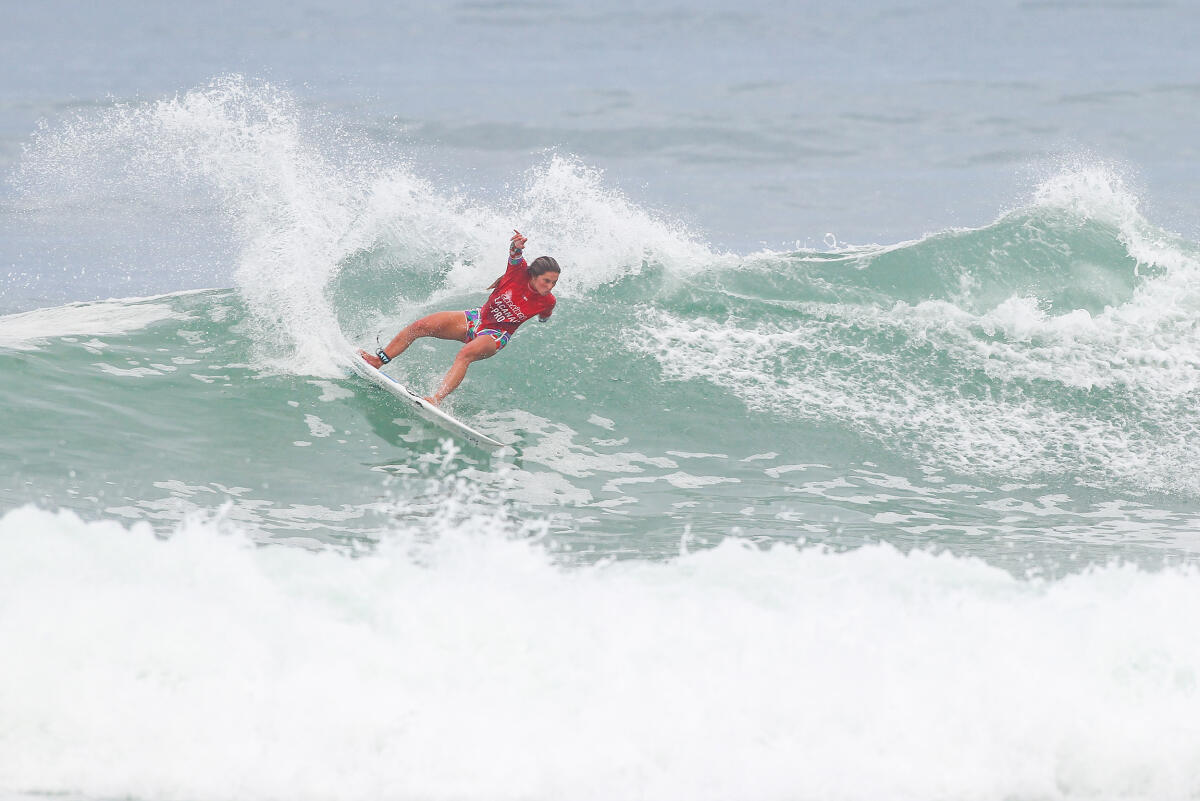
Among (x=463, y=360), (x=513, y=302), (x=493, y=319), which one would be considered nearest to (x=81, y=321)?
(x=463, y=360)

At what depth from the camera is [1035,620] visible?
5211mm

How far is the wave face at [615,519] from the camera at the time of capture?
14.4 feet

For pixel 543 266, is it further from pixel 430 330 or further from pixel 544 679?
pixel 544 679

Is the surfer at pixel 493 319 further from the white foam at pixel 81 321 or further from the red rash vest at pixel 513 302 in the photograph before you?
the white foam at pixel 81 321

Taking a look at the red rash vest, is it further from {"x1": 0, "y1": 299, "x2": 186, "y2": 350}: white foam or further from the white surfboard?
{"x1": 0, "y1": 299, "x2": 186, "y2": 350}: white foam

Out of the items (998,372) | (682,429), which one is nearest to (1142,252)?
(998,372)

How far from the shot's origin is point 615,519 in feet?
24.1

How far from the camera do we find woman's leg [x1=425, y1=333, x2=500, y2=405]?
905 cm

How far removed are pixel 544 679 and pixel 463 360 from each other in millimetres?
4902

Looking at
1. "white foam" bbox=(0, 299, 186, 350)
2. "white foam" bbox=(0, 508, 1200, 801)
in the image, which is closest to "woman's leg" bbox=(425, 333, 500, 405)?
"white foam" bbox=(0, 299, 186, 350)

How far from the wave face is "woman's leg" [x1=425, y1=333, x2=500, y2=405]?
0.39 meters

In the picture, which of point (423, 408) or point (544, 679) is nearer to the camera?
point (544, 679)

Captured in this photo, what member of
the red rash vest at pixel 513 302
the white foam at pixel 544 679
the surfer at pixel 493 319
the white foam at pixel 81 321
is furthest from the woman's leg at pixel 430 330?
the white foam at pixel 544 679

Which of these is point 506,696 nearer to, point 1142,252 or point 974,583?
point 974,583
